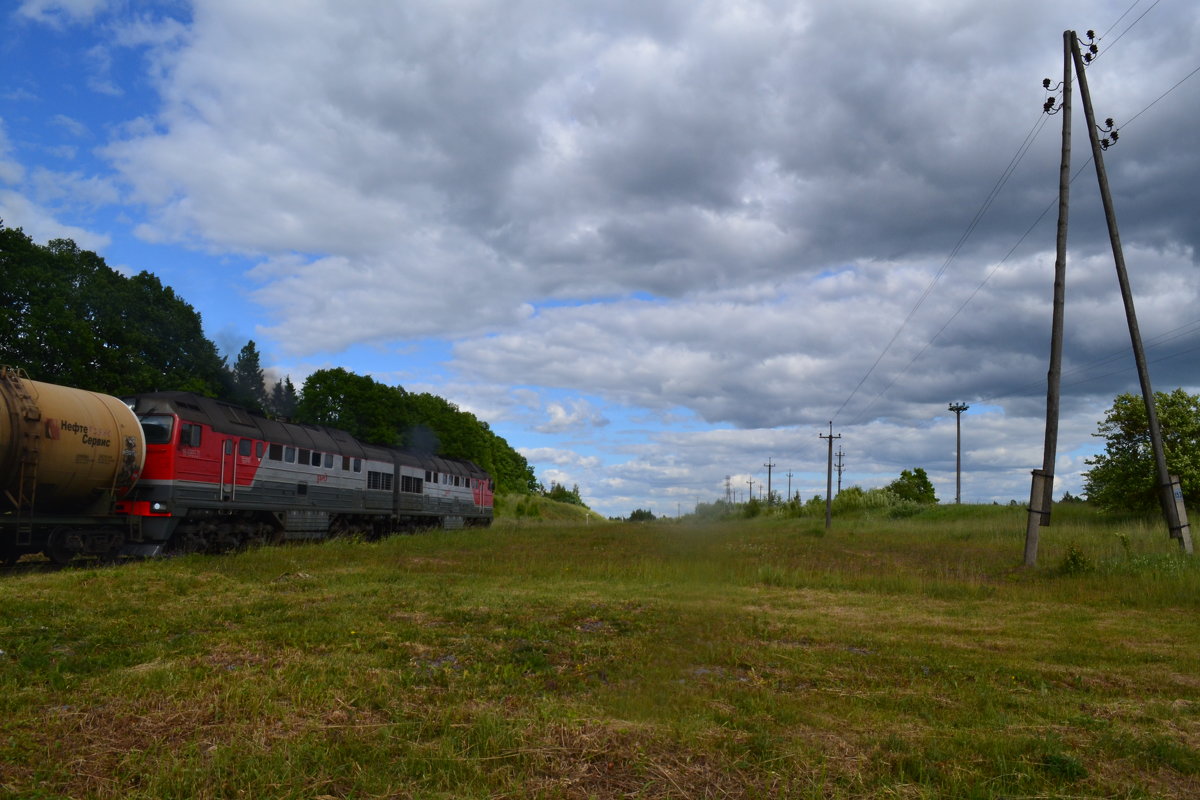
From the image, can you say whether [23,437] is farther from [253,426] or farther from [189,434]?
[253,426]

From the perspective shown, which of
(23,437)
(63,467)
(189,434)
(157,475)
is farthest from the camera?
(189,434)

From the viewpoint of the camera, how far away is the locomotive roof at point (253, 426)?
2098cm

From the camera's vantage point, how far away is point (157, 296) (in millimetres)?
45812

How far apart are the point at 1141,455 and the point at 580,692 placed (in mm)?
40882

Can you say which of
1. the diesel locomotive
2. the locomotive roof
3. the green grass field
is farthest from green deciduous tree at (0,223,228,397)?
the green grass field

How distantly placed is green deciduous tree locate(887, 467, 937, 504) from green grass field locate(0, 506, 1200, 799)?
74667 mm

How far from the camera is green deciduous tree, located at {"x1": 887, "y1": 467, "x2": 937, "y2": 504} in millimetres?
84938

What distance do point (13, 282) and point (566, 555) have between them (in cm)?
3238

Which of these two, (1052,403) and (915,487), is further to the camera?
(915,487)

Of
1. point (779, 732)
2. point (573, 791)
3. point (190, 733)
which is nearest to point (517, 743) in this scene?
point (573, 791)

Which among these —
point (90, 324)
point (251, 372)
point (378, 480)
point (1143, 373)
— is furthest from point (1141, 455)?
point (251, 372)

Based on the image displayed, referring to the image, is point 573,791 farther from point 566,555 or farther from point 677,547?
point 566,555

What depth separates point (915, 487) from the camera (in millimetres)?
88562

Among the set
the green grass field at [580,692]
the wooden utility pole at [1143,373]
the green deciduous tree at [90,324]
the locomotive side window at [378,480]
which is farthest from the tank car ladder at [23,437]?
the wooden utility pole at [1143,373]
